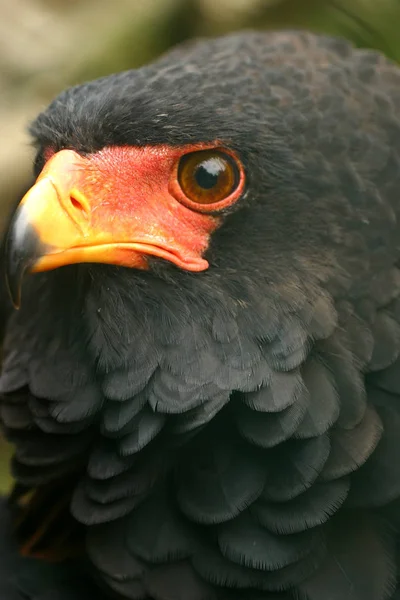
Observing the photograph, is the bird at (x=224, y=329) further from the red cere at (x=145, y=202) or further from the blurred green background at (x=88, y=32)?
the blurred green background at (x=88, y=32)

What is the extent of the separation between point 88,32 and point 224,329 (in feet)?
9.80

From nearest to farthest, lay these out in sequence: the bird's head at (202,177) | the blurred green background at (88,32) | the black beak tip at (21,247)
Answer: the black beak tip at (21,247)
the bird's head at (202,177)
the blurred green background at (88,32)

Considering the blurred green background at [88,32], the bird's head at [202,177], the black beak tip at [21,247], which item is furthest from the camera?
the blurred green background at [88,32]

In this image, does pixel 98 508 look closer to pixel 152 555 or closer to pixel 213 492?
pixel 152 555

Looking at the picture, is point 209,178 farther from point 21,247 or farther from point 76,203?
point 21,247

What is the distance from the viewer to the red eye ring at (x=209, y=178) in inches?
93.8

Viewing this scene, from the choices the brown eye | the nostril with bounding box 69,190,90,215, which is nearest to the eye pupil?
the brown eye

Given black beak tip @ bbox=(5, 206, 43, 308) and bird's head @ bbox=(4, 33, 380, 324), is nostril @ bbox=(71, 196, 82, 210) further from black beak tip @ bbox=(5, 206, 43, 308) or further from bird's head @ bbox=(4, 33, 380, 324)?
black beak tip @ bbox=(5, 206, 43, 308)

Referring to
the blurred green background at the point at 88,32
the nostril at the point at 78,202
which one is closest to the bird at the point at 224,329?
the nostril at the point at 78,202

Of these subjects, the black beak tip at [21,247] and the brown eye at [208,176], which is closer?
the black beak tip at [21,247]

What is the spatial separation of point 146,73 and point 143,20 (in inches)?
95.7

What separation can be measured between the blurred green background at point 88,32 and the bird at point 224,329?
2081 millimetres

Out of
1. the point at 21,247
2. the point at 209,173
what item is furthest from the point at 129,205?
the point at 21,247

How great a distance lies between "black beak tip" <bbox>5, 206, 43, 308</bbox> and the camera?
2.23 meters
